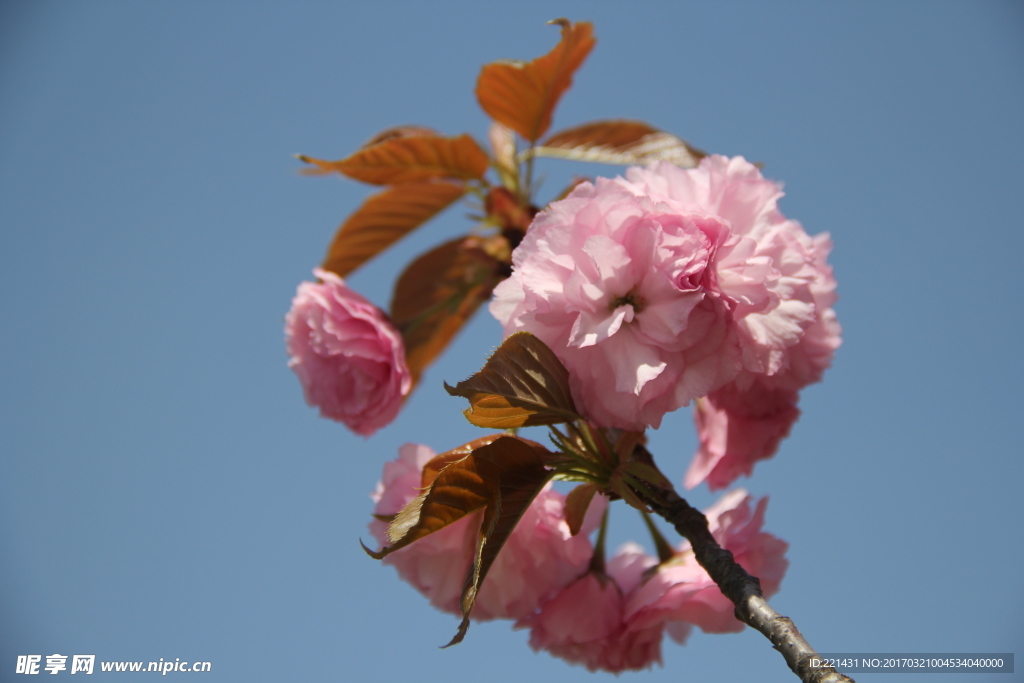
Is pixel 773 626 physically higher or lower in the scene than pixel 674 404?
lower

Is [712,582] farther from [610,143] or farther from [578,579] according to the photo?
[610,143]

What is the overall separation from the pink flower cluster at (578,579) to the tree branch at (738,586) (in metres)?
0.13

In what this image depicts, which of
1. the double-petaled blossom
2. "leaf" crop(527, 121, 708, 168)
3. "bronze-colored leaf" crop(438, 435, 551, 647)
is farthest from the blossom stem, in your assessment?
"leaf" crop(527, 121, 708, 168)

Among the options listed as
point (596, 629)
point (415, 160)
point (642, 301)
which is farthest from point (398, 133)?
point (596, 629)

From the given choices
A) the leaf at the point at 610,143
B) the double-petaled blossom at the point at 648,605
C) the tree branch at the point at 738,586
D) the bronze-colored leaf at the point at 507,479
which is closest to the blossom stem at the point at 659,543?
the double-petaled blossom at the point at 648,605

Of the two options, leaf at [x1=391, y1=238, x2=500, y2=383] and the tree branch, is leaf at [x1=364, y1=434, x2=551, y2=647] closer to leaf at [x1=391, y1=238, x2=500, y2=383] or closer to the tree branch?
the tree branch

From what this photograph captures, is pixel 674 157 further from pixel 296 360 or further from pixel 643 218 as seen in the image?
pixel 296 360

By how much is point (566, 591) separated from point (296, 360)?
646 mm

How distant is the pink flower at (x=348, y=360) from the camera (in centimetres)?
123

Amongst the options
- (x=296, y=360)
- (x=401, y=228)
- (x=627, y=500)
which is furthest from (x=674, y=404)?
(x=401, y=228)

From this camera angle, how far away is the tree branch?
63 centimetres

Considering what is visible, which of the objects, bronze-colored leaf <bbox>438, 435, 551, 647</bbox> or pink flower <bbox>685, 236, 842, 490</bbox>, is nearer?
bronze-colored leaf <bbox>438, 435, 551, 647</bbox>

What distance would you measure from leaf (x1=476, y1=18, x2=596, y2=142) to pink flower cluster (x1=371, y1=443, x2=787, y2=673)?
0.82 m

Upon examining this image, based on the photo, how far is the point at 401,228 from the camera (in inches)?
61.6
